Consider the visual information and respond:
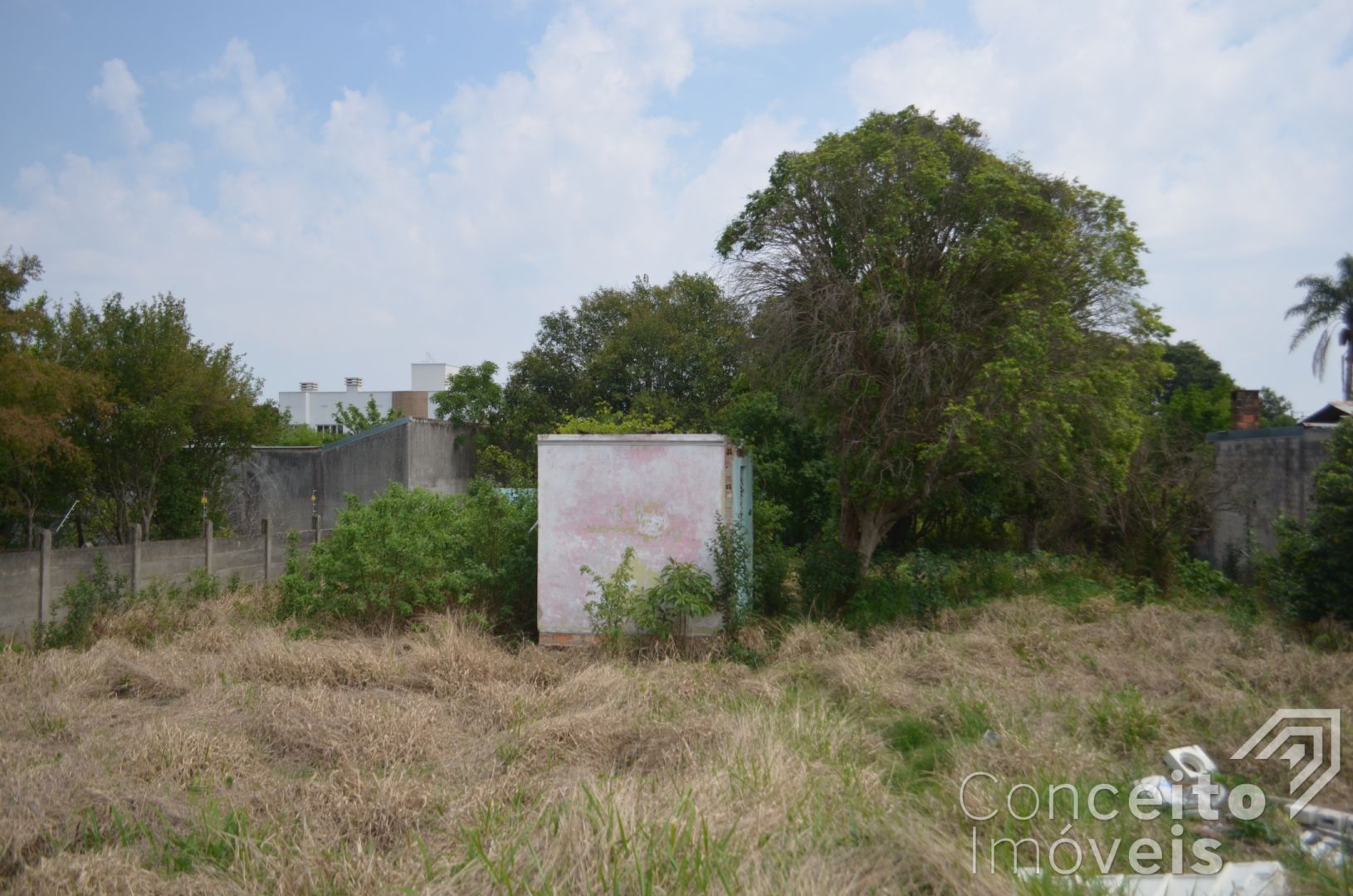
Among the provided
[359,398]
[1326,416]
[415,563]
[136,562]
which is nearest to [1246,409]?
[1326,416]

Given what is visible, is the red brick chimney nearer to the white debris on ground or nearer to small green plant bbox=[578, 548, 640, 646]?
small green plant bbox=[578, 548, 640, 646]

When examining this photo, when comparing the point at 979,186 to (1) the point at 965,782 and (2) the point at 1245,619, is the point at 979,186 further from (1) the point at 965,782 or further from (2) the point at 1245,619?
(1) the point at 965,782

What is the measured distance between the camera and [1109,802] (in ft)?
16.2

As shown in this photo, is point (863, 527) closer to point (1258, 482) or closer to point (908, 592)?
point (908, 592)

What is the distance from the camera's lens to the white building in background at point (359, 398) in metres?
49.6

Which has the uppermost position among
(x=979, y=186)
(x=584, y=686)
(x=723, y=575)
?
(x=979, y=186)

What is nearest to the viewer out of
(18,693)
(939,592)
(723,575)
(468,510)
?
(18,693)

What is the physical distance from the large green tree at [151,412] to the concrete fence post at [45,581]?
301 centimetres

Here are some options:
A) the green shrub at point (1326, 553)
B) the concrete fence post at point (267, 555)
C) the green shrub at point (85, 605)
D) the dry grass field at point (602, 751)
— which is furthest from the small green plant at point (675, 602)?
the concrete fence post at point (267, 555)

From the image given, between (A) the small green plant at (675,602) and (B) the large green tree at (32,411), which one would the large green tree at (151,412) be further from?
(A) the small green plant at (675,602)

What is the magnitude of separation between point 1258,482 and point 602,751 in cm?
1409

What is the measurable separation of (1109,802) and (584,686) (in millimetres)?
4409

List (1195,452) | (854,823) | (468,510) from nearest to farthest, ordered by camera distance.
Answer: (854,823) < (468,510) < (1195,452)

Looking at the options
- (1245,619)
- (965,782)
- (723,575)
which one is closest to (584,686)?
(723,575)
